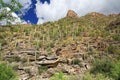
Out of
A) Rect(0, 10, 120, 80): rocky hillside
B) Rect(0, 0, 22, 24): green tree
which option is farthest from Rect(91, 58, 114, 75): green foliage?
Rect(0, 0, 22, 24): green tree

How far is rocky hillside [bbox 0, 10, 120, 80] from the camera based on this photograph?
6744 cm

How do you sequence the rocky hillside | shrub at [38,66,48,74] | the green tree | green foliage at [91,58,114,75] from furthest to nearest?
shrub at [38,66,48,74] < the rocky hillside < green foliage at [91,58,114,75] < the green tree

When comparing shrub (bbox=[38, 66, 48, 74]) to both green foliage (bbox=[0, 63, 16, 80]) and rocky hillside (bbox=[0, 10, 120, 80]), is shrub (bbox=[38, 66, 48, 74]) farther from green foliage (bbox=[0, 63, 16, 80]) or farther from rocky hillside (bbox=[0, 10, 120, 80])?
green foliage (bbox=[0, 63, 16, 80])

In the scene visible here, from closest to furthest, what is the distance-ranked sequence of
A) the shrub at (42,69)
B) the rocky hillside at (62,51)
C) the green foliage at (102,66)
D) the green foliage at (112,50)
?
Result: the green foliage at (102,66)
the rocky hillside at (62,51)
the shrub at (42,69)
the green foliage at (112,50)

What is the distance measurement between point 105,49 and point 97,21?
34.8 m

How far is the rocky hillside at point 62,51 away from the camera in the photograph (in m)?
67.4

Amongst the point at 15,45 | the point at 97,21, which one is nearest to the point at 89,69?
the point at 15,45

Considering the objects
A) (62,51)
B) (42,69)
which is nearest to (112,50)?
(62,51)

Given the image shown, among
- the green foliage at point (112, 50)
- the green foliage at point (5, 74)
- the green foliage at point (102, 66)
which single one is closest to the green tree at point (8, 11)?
the green foliage at point (5, 74)

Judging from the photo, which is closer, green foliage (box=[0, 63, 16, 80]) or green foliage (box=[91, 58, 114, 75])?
green foliage (box=[0, 63, 16, 80])

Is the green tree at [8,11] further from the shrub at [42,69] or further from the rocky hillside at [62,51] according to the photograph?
the shrub at [42,69]

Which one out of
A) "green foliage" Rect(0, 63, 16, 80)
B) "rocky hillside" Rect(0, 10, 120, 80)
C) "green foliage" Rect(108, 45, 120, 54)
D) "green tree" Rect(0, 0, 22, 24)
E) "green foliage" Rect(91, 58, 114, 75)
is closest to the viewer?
"green tree" Rect(0, 0, 22, 24)

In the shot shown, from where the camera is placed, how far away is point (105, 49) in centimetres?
8131

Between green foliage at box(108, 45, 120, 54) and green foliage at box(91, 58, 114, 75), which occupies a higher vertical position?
green foliage at box(108, 45, 120, 54)
